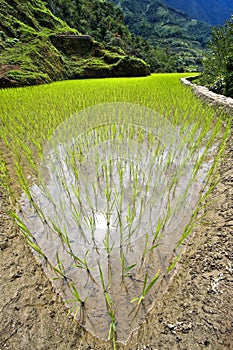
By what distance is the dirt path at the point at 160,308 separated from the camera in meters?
0.77

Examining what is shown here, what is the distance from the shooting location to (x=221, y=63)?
6.16 m

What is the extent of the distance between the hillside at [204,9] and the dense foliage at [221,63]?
19311cm

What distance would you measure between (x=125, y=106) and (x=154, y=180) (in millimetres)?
2183

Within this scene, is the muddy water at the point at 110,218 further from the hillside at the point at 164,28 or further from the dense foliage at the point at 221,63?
the hillside at the point at 164,28

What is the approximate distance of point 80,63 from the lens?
44.1ft

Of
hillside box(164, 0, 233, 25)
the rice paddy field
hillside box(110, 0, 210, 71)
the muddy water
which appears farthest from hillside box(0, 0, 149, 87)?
hillside box(164, 0, 233, 25)

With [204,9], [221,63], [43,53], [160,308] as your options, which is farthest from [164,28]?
[204,9]

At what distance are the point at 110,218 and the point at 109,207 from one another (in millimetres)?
114

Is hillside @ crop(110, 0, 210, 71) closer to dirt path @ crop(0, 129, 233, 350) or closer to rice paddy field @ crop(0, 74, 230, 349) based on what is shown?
rice paddy field @ crop(0, 74, 230, 349)

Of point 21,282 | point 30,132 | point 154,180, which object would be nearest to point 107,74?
point 30,132

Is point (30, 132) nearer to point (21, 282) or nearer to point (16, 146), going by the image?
point (16, 146)

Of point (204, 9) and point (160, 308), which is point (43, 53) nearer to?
point (160, 308)

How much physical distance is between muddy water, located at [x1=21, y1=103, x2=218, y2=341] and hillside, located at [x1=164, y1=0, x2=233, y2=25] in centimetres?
19961

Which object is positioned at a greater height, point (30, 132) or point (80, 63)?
point (80, 63)
